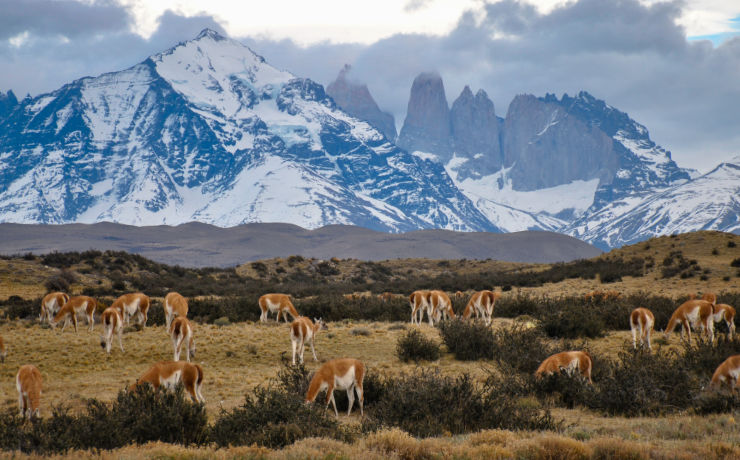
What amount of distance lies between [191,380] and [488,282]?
42.0m

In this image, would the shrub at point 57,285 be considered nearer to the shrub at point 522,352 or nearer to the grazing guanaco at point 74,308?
the grazing guanaco at point 74,308

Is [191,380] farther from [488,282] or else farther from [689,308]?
[488,282]

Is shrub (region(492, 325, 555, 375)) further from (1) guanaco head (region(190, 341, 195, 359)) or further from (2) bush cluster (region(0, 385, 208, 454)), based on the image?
(1) guanaco head (region(190, 341, 195, 359))

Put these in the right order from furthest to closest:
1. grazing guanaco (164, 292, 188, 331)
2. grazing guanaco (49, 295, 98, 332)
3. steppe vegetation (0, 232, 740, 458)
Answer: grazing guanaco (49, 295, 98, 332), grazing guanaco (164, 292, 188, 331), steppe vegetation (0, 232, 740, 458)

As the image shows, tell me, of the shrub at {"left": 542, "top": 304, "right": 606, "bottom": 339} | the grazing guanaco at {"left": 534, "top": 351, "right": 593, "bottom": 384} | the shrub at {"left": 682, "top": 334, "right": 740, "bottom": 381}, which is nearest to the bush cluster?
the grazing guanaco at {"left": 534, "top": 351, "right": 593, "bottom": 384}

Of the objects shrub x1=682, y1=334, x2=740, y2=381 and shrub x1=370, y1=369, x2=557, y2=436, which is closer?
shrub x1=370, y1=369, x2=557, y2=436

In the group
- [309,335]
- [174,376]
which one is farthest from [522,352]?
[174,376]

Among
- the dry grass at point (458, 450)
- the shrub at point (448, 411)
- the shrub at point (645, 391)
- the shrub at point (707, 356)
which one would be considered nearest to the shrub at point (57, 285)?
the shrub at point (448, 411)

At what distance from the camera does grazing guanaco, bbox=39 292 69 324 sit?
25031 mm

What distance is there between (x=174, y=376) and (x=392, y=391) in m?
4.10

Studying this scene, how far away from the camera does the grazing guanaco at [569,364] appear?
14.0 meters

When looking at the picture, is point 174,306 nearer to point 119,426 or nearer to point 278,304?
point 278,304

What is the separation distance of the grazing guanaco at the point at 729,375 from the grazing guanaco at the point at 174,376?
31.3 feet

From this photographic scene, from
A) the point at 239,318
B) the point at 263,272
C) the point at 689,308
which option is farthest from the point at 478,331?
the point at 263,272
